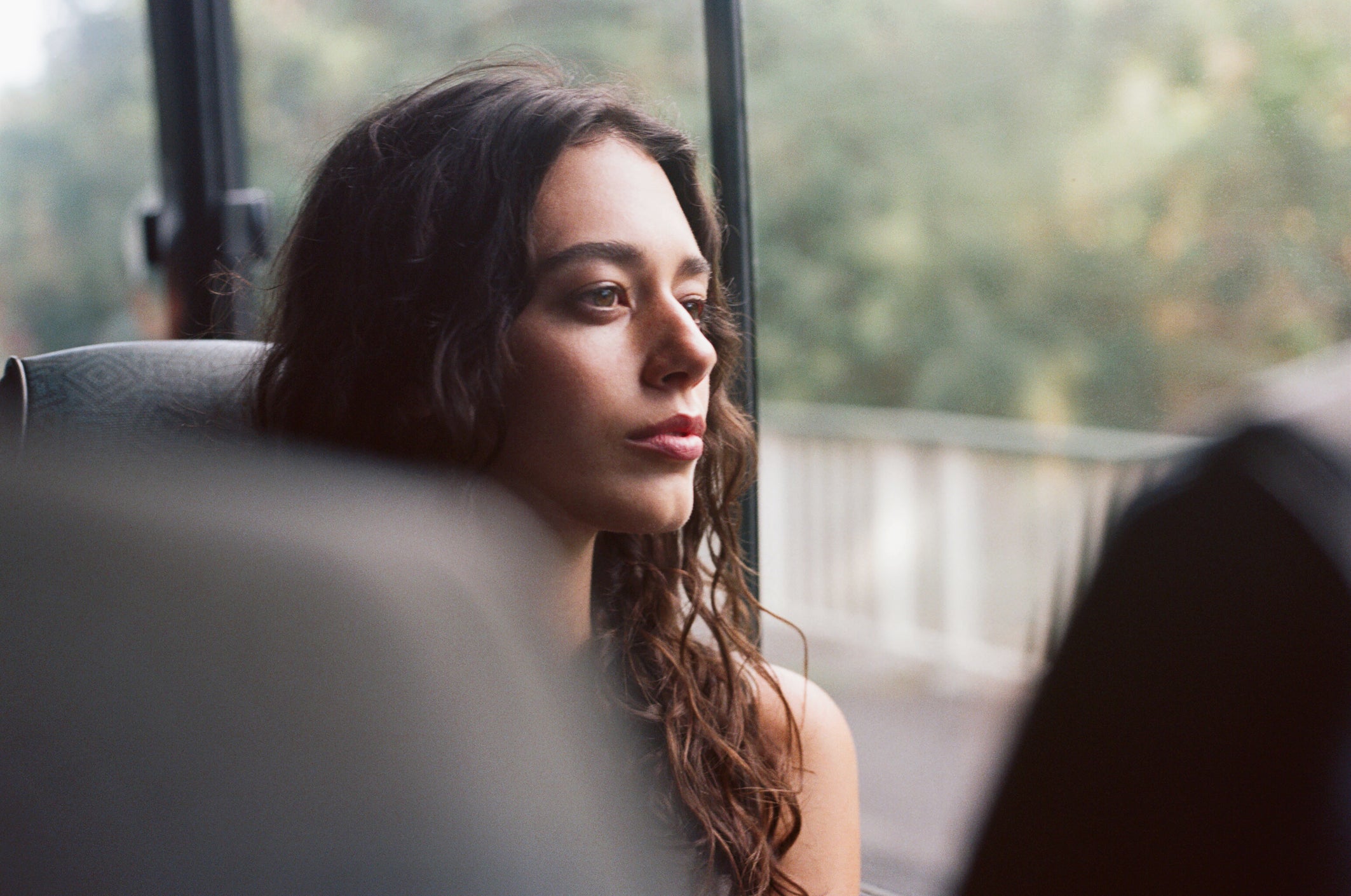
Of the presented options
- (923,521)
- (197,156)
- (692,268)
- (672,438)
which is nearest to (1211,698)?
(672,438)

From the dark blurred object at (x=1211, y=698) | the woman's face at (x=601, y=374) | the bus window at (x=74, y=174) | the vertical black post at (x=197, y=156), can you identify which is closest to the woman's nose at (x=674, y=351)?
the woman's face at (x=601, y=374)

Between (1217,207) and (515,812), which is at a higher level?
(1217,207)

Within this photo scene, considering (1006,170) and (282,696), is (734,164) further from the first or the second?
(282,696)

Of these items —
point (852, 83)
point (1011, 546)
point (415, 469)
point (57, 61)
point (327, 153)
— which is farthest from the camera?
point (57, 61)

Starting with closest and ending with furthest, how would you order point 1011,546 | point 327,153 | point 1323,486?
point 1323,486
point 327,153
point 1011,546

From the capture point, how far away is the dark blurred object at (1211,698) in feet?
1.07

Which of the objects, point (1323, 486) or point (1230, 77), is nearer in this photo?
point (1323, 486)

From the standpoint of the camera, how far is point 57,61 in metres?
2.96

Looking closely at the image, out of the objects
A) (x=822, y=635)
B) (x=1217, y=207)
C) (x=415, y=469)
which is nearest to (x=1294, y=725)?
(x=415, y=469)

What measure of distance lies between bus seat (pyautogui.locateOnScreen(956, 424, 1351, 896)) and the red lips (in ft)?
1.94

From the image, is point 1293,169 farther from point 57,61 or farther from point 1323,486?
point 57,61

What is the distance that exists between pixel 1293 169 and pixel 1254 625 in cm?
84

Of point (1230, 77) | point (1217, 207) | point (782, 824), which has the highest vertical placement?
point (1230, 77)

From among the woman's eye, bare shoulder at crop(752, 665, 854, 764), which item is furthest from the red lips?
bare shoulder at crop(752, 665, 854, 764)
